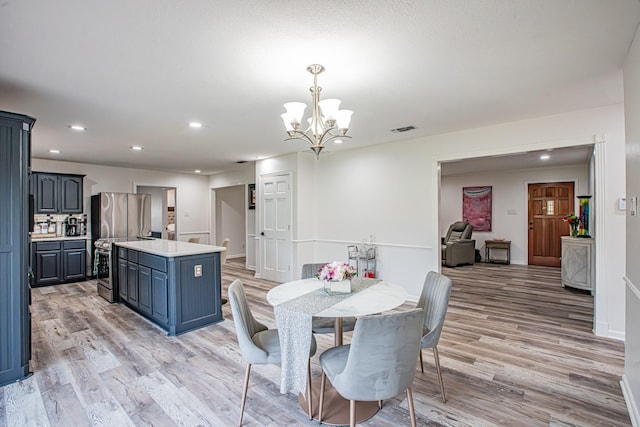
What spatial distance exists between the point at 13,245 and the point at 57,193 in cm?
450

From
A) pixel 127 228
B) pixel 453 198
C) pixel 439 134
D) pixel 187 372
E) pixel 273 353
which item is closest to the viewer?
pixel 273 353

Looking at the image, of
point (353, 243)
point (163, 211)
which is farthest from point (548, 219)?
point (163, 211)

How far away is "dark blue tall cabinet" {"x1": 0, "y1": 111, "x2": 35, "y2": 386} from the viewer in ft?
8.05

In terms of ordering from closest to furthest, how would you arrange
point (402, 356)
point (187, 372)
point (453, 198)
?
point (402, 356) < point (187, 372) < point (453, 198)

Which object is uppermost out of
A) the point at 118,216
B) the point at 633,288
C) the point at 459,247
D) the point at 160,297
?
the point at 118,216

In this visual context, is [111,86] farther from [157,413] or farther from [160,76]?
[157,413]

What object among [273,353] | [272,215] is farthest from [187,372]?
[272,215]

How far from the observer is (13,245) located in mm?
2496

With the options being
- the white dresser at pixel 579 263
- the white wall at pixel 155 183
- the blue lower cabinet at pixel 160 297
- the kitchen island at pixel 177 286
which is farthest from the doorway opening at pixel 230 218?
the white dresser at pixel 579 263

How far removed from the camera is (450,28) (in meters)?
1.95

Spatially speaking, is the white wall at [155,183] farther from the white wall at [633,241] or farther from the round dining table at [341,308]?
the white wall at [633,241]

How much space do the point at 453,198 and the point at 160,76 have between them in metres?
8.41

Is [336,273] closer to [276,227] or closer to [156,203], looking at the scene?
[276,227]

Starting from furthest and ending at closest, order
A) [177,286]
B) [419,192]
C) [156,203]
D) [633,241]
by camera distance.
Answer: [156,203]
[419,192]
[177,286]
[633,241]
